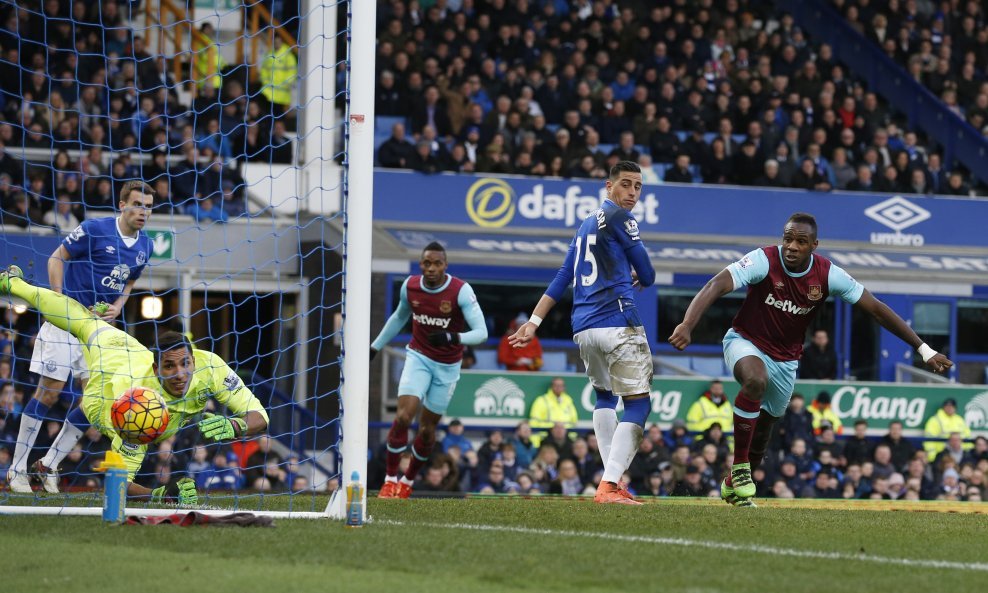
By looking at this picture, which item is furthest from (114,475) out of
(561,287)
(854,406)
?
(854,406)

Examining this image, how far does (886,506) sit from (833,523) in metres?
2.95

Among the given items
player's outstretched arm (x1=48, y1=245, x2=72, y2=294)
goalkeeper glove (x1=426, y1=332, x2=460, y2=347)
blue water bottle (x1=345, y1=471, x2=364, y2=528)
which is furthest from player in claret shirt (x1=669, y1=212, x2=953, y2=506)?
player's outstretched arm (x1=48, y1=245, x2=72, y2=294)

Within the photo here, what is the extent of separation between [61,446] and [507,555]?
14.6 ft

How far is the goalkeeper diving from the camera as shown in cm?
880

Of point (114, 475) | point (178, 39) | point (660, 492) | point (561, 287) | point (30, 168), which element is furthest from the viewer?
point (178, 39)

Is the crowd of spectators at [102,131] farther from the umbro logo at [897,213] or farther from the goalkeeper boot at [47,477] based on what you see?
the umbro logo at [897,213]

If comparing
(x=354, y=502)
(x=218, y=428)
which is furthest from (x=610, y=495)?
(x=218, y=428)

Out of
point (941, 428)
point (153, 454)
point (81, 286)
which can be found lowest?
point (941, 428)

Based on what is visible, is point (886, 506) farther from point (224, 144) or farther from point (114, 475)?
point (224, 144)

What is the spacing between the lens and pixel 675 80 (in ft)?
72.1

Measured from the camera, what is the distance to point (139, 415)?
825 cm

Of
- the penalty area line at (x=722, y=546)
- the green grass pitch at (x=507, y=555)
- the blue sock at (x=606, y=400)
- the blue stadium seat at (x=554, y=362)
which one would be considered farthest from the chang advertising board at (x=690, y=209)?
the penalty area line at (x=722, y=546)

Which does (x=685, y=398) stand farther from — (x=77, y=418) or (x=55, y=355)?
(x=55, y=355)

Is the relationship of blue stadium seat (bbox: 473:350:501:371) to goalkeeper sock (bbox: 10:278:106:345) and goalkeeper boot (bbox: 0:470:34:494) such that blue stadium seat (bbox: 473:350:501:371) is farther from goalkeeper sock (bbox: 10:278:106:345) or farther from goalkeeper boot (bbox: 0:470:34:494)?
goalkeeper sock (bbox: 10:278:106:345)
